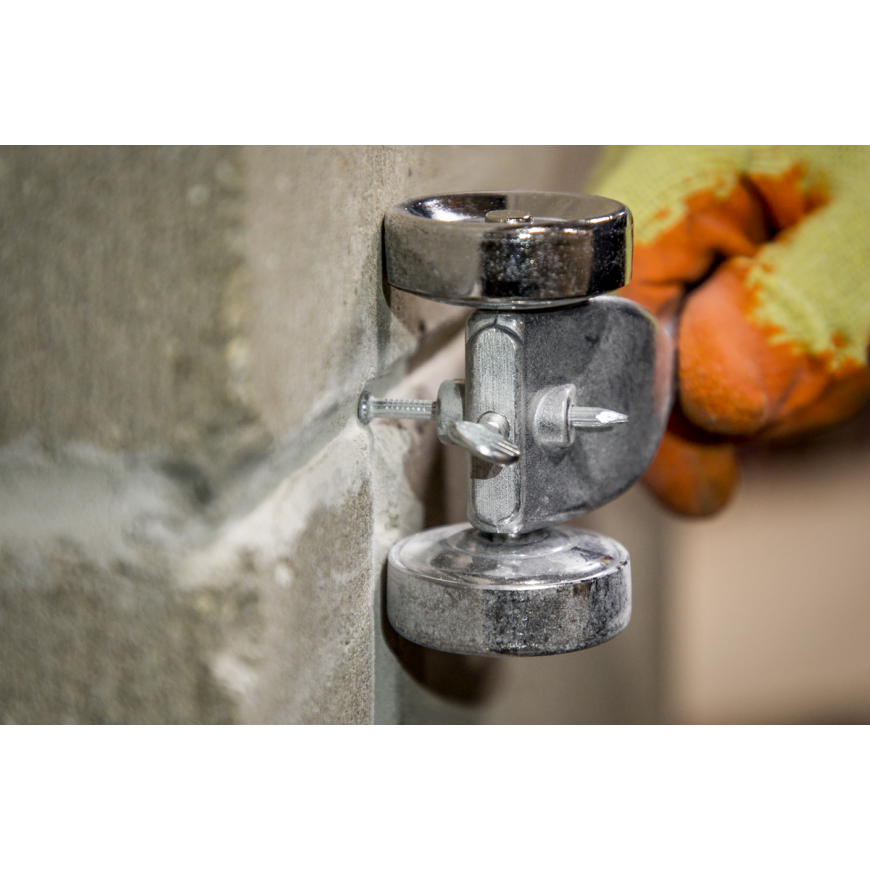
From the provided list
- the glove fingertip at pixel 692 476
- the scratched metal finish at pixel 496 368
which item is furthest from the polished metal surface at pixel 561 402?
the glove fingertip at pixel 692 476

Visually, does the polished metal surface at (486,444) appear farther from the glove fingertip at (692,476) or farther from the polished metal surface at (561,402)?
the glove fingertip at (692,476)

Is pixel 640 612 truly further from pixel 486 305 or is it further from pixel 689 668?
pixel 486 305

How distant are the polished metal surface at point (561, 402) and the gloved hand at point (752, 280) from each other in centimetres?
10

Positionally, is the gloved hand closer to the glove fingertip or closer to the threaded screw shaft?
the glove fingertip

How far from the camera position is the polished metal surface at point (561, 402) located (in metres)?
0.38

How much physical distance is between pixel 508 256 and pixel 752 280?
288 mm

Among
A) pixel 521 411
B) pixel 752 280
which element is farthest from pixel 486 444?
pixel 752 280

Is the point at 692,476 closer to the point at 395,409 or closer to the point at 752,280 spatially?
the point at 752,280

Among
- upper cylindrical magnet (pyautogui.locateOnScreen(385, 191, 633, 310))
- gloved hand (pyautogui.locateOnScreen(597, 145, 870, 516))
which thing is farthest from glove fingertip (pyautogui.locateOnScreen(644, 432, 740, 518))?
upper cylindrical magnet (pyautogui.locateOnScreen(385, 191, 633, 310))

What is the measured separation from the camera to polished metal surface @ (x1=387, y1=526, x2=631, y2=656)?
39cm

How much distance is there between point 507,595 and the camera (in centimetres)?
39

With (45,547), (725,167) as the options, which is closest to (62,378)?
(45,547)

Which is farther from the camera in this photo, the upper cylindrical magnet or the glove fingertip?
the glove fingertip

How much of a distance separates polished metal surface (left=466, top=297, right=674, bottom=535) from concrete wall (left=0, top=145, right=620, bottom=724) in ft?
0.21
